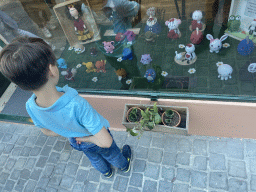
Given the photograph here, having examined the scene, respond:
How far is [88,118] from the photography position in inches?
49.9

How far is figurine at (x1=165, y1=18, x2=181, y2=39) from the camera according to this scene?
2.16 metres

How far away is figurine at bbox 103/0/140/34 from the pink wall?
86 centimetres

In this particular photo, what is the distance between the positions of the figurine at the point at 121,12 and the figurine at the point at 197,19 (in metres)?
0.62

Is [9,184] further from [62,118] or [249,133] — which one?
[249,133]

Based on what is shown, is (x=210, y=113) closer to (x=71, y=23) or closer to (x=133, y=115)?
(x=133, y=115)

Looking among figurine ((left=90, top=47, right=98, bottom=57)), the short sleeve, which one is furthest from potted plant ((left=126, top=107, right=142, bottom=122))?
the short sleeve

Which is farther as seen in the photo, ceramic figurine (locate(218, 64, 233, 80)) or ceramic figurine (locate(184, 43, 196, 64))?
ceramic figurine (locate(184, 43, 196, 64))

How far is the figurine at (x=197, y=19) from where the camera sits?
A: 2.08 meters

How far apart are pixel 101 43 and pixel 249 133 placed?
6.74 feet

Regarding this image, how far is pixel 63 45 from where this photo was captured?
2510 millimetres

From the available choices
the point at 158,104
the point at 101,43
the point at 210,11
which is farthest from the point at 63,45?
the point at 210,11

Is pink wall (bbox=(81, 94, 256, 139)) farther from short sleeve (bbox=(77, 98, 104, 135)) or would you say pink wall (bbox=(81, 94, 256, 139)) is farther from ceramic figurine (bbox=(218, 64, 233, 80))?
short sleeve (bbox=(77, 98, 104, 135))

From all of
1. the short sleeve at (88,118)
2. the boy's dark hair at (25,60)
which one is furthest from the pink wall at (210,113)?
the boy's dark hair at (25,60)

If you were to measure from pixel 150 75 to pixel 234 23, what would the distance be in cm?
100
